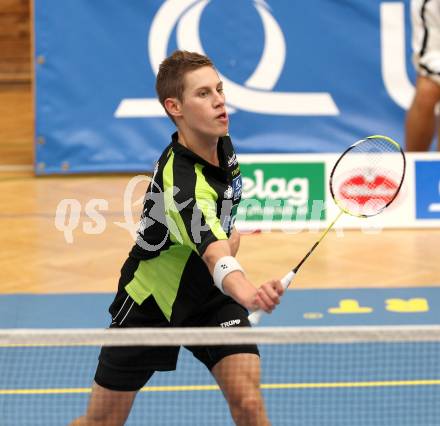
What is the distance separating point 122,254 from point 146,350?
3769 mm

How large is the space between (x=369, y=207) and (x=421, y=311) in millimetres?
1242

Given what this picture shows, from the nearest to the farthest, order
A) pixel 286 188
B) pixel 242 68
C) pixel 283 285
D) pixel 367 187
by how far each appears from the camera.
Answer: pixel 283 285
pixel 367 187
pixel 286 188
pixel 242 68

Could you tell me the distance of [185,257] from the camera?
3.99 meters

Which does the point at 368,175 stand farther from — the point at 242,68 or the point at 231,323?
the point at 231,323

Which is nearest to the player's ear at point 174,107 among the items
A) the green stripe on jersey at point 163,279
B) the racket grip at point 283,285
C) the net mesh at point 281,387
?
the green stripe on jersey at point 163,279

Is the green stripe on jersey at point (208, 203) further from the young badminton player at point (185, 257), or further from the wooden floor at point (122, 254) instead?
the wooden floor at point (122, 254)

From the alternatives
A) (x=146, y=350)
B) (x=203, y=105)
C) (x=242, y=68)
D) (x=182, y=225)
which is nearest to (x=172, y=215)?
(x=182, y=225)

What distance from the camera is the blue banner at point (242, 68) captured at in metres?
9.36

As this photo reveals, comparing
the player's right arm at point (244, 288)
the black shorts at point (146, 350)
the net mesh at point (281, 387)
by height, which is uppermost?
the player's right arm at point (244, 288)

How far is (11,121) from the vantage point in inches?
483

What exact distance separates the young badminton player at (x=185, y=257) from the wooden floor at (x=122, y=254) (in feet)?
9.86

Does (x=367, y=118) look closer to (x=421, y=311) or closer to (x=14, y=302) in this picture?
(x=421, y=311)

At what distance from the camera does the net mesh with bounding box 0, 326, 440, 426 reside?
5016 millimetres

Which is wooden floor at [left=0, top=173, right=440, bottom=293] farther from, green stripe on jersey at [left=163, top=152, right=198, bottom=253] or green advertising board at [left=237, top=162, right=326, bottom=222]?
green stripe on jersey at [left=163, top=152, right=198, bottom=253]
